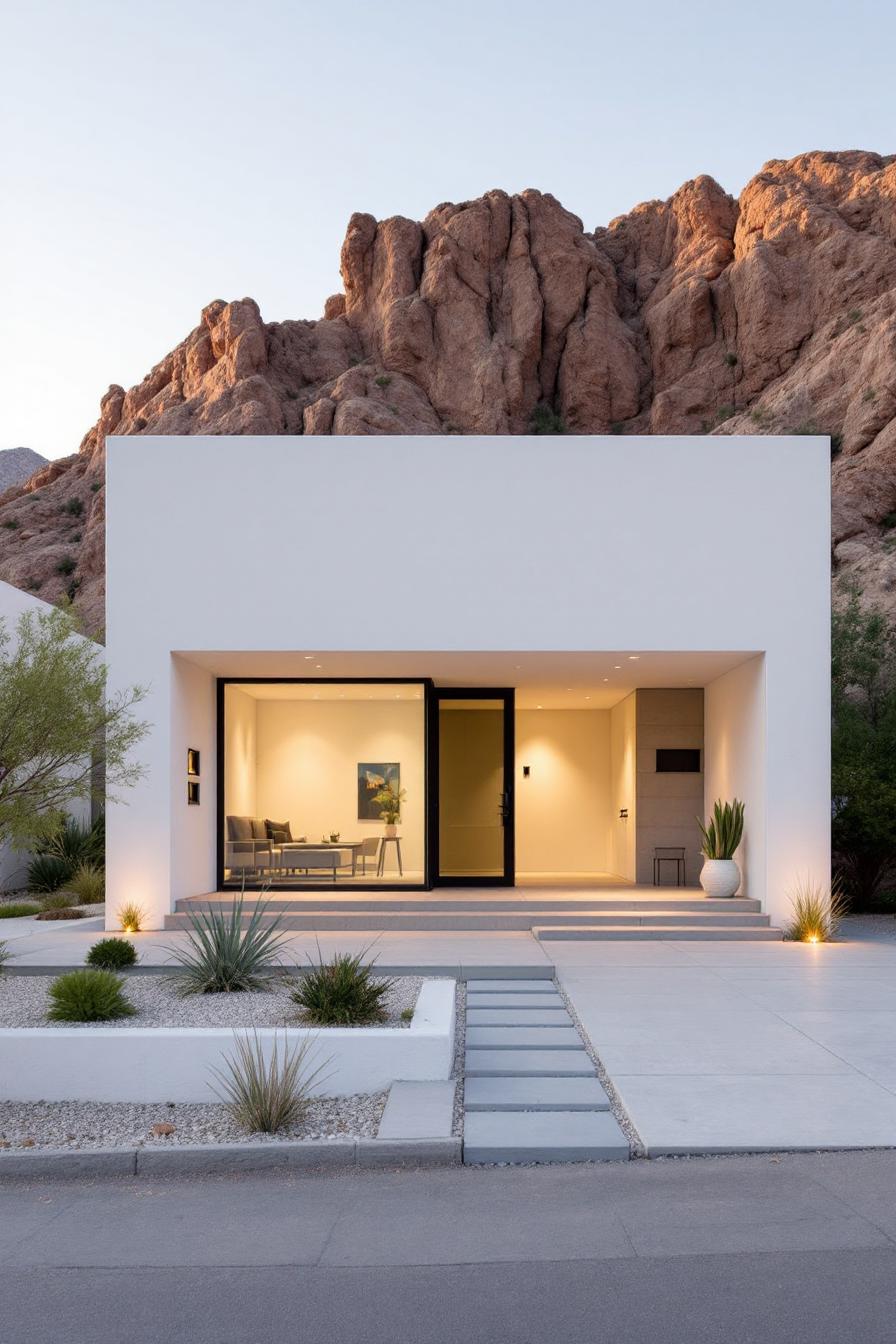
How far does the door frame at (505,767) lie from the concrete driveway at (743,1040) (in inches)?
174

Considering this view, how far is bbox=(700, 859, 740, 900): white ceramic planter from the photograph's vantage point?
14.2 m

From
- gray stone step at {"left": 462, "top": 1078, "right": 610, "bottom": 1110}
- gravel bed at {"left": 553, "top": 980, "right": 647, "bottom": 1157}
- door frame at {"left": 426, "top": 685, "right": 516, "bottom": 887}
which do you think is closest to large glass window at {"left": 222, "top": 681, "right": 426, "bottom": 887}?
door frame at {"left": 426, "top": 685, "right": 516, "bottom": 887}

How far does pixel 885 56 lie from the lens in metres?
24.4

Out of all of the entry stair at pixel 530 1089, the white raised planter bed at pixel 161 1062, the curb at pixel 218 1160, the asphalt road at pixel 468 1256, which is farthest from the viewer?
the white raised planter bed at pixel 161 1062

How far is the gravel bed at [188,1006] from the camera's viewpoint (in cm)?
742

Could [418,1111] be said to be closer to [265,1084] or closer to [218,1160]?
[265,1084]

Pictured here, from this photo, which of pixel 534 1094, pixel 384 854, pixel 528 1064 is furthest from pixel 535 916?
pixel 534 1094

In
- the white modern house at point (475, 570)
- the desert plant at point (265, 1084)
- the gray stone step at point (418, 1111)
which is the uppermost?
the white modern house at point (475, 570)

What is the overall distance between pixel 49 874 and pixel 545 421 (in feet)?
114

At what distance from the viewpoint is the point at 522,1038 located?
7.90 m

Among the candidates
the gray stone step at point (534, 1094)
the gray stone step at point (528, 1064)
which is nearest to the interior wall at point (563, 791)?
the gray stone step at point (528, 1064)

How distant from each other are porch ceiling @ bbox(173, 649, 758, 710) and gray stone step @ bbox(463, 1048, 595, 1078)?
667 cm

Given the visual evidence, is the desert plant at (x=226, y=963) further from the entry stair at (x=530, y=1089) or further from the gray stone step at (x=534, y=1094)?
the gray stone step at (x=534, y=1094)

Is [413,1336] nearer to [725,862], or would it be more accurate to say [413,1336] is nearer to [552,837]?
[725,862]
